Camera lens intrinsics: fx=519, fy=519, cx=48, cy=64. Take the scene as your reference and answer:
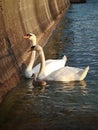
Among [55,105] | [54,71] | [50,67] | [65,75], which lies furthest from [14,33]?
[55,105]

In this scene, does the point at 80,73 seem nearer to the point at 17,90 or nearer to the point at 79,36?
the point at 17,90

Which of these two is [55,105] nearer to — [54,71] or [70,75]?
[70,75]

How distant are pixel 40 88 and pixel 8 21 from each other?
383 cm

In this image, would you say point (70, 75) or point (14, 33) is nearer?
point (70, 75)

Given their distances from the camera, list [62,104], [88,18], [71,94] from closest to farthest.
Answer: [62,104] < [71,94] < [88,18]

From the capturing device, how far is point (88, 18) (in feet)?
133

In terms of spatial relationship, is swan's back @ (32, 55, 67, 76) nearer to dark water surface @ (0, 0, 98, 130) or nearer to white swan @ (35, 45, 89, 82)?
white swan @ (35, 45, 89, 82)

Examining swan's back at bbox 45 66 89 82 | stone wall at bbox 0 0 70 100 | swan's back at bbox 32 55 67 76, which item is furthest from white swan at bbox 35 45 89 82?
stone wall at bbox 0 0 70 100

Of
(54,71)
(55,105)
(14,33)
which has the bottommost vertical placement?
(54,71)

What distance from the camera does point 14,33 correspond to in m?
18.8

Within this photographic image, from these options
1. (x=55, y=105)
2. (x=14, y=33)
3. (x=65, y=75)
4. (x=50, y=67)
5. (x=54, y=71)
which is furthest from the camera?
(x=14, y=33)

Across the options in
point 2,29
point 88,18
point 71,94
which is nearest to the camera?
point 71,94

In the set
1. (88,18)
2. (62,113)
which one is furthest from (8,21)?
(88,18)

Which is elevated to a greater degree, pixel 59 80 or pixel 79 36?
pixel 59 80
